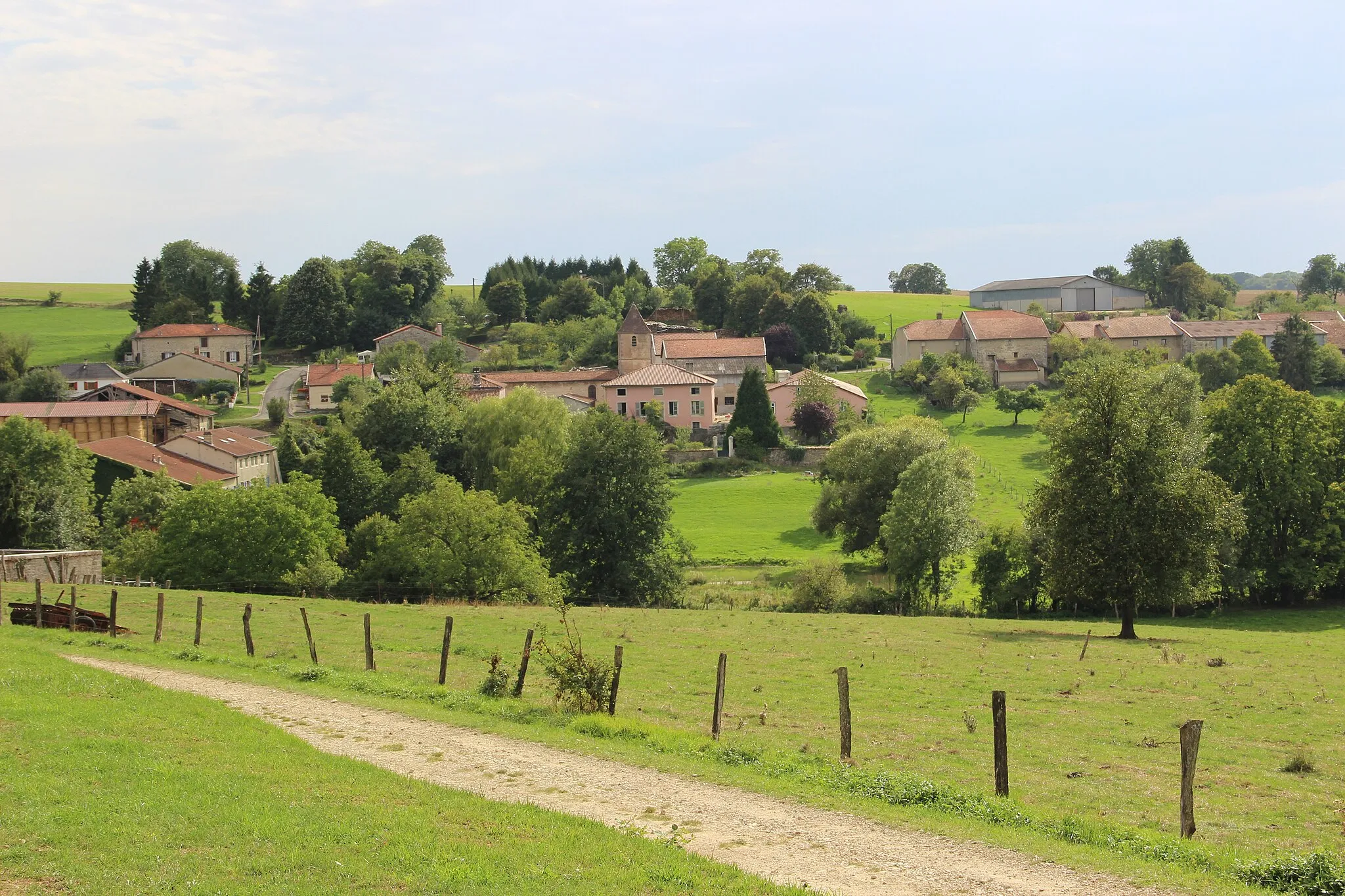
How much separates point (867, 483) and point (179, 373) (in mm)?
75921

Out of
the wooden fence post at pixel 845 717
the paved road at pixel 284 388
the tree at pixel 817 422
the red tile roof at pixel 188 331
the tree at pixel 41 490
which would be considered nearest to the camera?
the wooden fence post at pixel 845 717

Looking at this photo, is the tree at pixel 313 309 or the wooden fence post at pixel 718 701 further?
the tree at pixel 313 309

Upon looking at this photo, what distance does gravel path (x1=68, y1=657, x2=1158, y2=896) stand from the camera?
408 inches

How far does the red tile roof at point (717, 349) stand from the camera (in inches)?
4213

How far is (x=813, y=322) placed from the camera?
391ft

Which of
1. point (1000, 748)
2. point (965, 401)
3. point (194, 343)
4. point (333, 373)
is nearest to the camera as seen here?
point (1000, 748)

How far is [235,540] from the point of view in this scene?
42906 mm

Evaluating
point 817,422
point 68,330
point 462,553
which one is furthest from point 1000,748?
point 68,330

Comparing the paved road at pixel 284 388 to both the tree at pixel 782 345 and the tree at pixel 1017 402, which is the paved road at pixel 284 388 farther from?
the tree at pixel 1017 402

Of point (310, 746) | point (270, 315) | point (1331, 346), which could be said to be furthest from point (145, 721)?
point (270, 315)

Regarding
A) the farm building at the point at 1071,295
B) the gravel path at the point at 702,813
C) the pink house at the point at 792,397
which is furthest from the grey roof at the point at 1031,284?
the gravel path at the point at 702,813

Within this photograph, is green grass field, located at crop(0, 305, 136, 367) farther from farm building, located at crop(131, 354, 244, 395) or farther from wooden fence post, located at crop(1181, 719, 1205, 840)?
wooden fence post, located at crop(1181, 719, 1205, 840)

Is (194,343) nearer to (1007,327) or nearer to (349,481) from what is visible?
(349,481)

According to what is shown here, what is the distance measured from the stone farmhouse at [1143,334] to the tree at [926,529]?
72.9m
